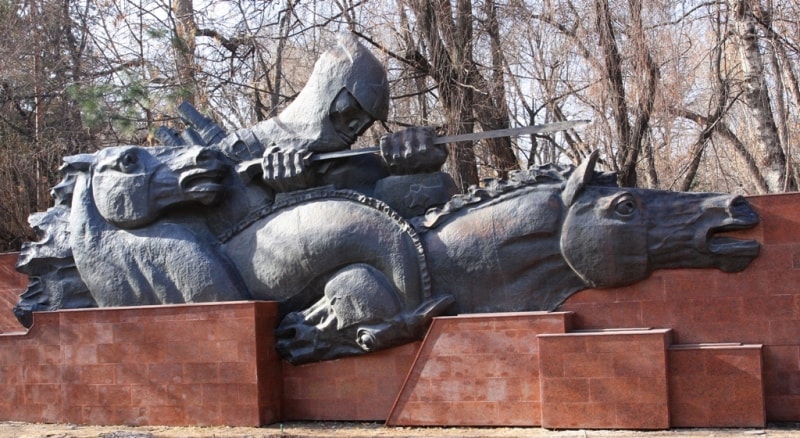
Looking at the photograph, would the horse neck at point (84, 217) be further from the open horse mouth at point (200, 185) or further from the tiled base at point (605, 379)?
the tiled base at point (605, 379)

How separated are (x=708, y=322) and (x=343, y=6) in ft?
24.7

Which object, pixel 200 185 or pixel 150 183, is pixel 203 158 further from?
pixel 150 183

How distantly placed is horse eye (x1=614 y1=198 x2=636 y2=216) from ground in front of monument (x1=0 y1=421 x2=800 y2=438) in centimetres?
177

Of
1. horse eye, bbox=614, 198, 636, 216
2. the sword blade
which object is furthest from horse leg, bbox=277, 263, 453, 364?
horse eye, bbox=614, 198, 636, 216

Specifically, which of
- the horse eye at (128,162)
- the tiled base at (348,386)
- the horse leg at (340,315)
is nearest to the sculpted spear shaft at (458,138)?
the horse eye at (128,162)

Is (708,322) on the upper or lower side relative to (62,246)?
lower

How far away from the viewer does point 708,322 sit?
7207mm

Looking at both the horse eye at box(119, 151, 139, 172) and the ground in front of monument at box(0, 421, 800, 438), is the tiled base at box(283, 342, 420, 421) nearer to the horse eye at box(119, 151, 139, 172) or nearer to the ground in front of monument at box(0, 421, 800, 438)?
the ground in front of monument at box(0, 421, 800, 438)

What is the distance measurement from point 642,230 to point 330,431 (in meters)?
3.00

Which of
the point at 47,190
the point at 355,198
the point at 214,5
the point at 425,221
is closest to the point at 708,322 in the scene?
the point at 425,221

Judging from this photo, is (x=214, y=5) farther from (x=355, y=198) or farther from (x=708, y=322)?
(x=708, y=322)

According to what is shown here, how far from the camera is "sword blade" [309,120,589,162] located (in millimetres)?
7934

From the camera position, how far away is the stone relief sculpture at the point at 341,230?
293 inches

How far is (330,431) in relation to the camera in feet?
24.5
